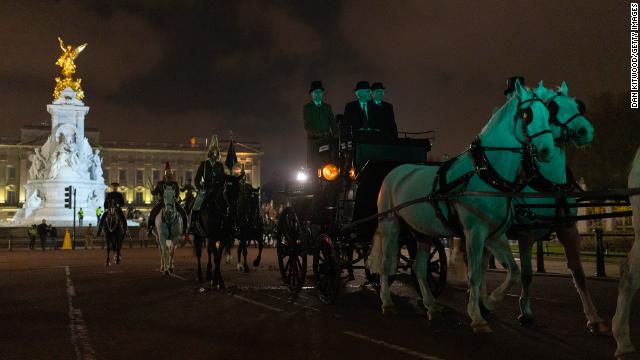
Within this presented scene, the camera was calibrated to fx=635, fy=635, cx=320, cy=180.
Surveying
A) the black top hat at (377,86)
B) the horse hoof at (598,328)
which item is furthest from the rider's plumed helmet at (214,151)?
the horse hoof at (598,328)

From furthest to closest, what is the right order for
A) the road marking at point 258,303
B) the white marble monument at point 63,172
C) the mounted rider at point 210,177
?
1. the white marble monument at point 63,172
2. the mounted rider at point 210,177
3. the road marking at point 258,303

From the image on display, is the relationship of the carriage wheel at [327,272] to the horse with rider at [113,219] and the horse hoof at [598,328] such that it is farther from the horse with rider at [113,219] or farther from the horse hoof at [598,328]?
the horse with rider at [113,219]

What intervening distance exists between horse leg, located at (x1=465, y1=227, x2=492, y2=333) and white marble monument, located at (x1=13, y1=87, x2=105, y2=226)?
52.7 metres

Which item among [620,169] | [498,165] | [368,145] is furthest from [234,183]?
[620,169]

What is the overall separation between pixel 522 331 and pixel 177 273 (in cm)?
1239

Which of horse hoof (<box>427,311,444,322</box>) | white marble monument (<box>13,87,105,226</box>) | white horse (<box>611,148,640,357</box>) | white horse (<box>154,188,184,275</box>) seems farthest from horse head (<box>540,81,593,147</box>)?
white marble monument (<box>13,87,105,226</box>)

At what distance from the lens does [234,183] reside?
45.2ft

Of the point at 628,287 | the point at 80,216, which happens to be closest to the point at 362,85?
the point at 628,287

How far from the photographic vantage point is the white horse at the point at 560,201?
7.31m

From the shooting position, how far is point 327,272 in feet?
34.8

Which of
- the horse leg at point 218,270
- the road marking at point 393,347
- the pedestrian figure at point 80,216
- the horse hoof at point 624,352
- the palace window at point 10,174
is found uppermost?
the palace window at point 10,174

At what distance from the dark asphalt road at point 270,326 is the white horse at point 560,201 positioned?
1.22ft

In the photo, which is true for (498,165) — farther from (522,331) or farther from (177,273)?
(177,273)

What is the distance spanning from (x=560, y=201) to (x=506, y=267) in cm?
122
